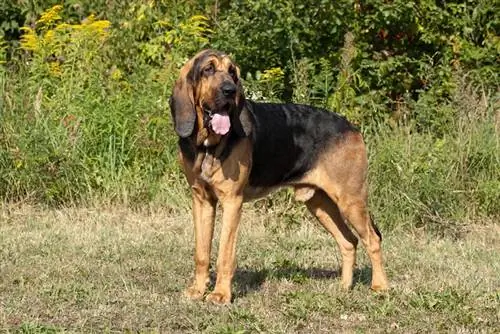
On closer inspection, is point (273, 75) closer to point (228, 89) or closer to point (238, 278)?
point (238, 278)

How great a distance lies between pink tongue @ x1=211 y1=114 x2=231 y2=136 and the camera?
7121 millimetres

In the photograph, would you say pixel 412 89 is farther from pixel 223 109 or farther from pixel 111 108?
pixel 223 109

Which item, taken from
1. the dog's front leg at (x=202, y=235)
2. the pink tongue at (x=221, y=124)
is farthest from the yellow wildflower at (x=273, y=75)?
the pink tongue at (x=221, y=124)

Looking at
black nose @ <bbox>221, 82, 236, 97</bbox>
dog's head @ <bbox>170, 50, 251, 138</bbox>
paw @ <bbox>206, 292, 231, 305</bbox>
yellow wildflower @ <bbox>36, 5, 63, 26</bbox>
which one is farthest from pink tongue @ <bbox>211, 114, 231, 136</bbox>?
yellow wildflower @ <bbox>36, 5, 63, 26</bbox>

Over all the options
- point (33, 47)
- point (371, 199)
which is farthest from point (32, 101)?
point (371, 199)

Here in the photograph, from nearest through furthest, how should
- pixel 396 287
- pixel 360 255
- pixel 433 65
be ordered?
1. pixel 396 287
2. pixel 360 255
3. pixel 433 65

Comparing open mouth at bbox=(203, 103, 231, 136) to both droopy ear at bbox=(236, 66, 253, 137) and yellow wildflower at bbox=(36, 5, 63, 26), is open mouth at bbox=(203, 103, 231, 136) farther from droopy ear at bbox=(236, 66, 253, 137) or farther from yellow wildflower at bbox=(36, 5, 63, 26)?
yellow wildflower at bbox=(36, 5, 63, 26)

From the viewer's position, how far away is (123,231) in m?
10.0

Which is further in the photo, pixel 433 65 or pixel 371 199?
pixel 433 65

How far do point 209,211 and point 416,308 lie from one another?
155 centimetres

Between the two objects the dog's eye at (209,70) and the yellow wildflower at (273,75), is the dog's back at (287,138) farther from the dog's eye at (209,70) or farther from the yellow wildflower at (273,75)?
the yellow wildflower at (273,75)

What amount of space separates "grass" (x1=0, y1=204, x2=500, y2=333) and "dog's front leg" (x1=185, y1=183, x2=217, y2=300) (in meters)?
0.23

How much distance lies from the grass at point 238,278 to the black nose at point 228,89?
138cm

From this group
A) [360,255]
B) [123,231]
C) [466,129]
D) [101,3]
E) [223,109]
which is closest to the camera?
[223,109]
